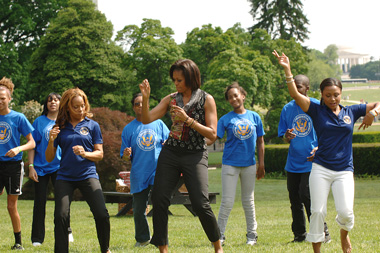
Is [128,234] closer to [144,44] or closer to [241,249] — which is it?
[241,249]

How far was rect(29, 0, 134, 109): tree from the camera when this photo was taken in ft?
138

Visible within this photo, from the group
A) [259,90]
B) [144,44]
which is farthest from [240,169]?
[144,44]

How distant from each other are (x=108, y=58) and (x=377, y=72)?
15762cm

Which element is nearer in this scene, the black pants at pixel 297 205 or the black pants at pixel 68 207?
the black pants at pixel 68 207

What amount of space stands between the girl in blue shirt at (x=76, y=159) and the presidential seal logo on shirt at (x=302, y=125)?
9.39 feet

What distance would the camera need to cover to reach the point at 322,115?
602cm

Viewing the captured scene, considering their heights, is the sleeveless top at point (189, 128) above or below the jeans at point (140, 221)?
above

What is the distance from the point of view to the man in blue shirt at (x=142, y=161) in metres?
7.61

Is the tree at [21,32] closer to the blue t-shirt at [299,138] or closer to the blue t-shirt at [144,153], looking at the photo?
the blue t-shirt at [144,153]

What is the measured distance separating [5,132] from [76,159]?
209 cm

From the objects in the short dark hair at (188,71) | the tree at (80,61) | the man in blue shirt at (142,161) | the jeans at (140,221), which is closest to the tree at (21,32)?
the tree at (80,61)

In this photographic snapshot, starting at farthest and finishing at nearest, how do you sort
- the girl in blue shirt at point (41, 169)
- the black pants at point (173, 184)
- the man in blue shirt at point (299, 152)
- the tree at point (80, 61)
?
the tree at point (80, 61) → the girl in blue shirt at point (41, 169) → the man in blue shirt at point (299, 152) → the black pants at point (173, 184)

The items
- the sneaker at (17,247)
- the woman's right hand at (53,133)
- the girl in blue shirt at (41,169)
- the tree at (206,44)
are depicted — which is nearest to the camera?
the woman's right hand at (53,133)

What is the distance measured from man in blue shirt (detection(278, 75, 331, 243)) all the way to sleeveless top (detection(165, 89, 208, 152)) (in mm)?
1897
